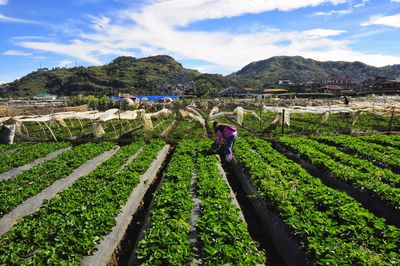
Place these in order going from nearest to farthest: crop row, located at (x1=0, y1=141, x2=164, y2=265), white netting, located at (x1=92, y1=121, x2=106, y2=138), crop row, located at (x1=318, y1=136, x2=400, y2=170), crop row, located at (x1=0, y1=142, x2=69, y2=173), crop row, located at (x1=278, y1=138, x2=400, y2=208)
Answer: crop row, located at (x1=0, y1=141, x2=164, y2=265), crop row, located at (x1=278, y1=138, x2=400, y2=208), crop row, located at (x1=318, y1=136, x2=400, y2=170), crop row, located at (x1=0, y1=142, x2=69, y2=173), white netting, located at (x1=92, y1=121, x2=106, y2=138)

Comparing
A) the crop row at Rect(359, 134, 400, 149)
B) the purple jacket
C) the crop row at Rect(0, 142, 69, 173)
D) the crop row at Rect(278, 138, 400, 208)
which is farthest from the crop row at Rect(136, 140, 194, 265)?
the crop row at Rect(359, 134, 400, 149)

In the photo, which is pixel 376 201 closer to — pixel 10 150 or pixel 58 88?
pixel 10 150

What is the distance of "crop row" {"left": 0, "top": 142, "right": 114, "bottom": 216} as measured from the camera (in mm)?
9344

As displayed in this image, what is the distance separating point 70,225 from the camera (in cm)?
699

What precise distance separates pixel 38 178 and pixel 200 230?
720 cm

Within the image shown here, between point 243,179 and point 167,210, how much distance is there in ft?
16.0

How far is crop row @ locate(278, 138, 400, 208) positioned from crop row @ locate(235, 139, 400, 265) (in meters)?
1.19

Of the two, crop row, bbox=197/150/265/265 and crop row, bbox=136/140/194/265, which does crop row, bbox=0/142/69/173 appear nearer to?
crop row, bbox=136/140/194/265

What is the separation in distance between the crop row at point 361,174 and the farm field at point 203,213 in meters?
0.04

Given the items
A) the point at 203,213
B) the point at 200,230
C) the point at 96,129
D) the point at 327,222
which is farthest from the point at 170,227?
the point at 96,129

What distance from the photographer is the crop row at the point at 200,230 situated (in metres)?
5.75

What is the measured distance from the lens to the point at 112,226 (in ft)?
24.8

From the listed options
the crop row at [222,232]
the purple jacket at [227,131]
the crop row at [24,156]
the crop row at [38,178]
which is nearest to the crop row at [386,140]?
the purple jacket at [227,131]

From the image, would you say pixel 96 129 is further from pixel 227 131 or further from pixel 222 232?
pixel 222 232
